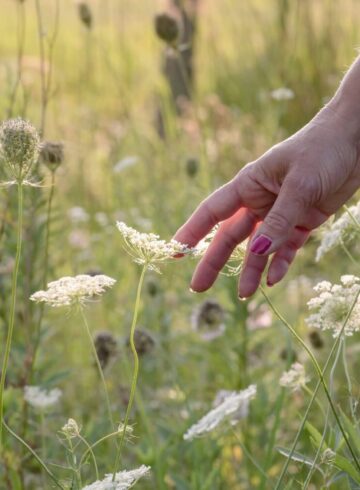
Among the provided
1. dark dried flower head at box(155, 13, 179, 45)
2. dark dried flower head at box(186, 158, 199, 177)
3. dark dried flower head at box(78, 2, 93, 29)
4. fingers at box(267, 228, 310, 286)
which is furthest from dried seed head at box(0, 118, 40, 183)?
dark dried flower head at box(186, 158, 199, 177)

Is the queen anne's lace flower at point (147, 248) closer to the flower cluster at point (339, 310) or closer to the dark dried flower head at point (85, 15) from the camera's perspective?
the flower cluster at point (339, 310)

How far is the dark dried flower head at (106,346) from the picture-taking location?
7.58 ft

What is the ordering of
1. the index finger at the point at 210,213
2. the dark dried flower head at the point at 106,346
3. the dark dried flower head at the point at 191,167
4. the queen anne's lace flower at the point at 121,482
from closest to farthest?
1. the queen anne's lace flower at the point at 121,482
2. the index finger at the point at 210,213
3. the dark dried flower head at the point at 106,346
4. the dark dried flower head at the point at 191,167

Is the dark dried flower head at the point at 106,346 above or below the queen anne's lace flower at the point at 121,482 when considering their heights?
below

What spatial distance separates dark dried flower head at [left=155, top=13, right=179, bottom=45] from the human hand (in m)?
1.46

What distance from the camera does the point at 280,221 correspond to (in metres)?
1.48

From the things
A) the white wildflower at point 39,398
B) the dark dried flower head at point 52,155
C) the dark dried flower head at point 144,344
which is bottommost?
the dark dried flower head at point 144,344

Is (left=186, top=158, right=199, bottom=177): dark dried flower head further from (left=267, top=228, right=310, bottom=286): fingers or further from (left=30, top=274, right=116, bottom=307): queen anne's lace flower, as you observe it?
(left=30, top=274, right=116, bottom=307): queen anne's lace flower

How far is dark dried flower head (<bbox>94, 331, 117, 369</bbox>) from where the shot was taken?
7.58 feet

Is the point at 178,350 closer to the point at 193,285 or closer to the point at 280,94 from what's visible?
the point at 280,94

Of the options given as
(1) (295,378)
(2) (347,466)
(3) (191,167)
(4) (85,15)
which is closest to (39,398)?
(1) (295,378)

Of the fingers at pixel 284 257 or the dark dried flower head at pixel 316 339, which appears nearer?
the fingers at pixel 284 257

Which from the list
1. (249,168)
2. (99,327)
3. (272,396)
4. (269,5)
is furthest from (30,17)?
(249,168)

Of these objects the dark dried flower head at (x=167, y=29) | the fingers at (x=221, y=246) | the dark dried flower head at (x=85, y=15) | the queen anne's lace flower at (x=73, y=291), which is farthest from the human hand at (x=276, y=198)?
the dark dried flower head at (x=85, y=15)
